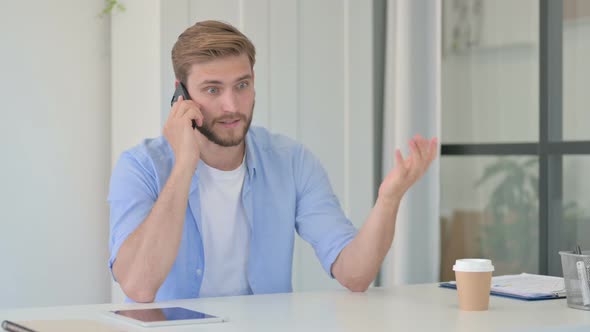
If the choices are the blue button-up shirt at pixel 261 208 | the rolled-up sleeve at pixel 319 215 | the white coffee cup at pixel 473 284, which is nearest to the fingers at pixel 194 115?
the blue button-up shirt at pixel 261 208

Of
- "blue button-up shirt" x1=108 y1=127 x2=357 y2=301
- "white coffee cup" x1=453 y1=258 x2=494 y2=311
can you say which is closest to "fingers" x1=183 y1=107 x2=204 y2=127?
"blue button-up shirt" x1=108 y1=127 x2=357 y2=301

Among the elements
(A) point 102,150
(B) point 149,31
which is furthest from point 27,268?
(B) point 149,31

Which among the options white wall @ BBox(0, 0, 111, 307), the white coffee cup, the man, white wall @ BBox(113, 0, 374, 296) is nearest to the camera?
the white coffee cup

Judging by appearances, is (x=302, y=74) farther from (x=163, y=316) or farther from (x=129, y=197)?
(x=163, y=316)

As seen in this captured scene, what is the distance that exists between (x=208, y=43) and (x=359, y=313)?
0.93 metres

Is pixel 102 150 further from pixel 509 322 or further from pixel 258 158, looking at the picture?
pixel 509 322

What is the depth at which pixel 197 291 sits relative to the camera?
2328 millimetres

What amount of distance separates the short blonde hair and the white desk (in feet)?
2.30

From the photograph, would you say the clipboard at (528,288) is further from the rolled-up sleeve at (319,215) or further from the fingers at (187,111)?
the fingers at (187,111)

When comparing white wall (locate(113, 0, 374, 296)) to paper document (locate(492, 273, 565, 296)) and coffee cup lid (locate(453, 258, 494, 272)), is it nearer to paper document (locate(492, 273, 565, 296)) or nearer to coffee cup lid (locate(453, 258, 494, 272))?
paper document (locate(492, 273, 565, 296))

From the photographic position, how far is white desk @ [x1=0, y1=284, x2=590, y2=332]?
5.34 feet

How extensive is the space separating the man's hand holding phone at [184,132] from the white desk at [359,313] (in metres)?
0.43

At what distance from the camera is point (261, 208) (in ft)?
8.04

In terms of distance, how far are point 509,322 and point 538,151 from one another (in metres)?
1.65
